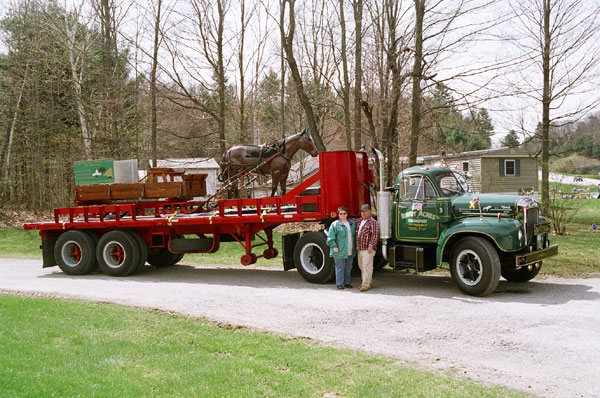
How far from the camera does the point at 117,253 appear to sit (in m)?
13.0

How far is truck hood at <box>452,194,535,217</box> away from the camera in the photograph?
30.8ft

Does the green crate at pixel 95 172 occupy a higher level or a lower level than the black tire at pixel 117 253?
higher

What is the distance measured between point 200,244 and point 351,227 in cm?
383

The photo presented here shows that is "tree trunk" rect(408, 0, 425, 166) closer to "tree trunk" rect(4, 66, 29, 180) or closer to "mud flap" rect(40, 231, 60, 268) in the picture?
"mud flap" rect(40, 231, 60, 268)

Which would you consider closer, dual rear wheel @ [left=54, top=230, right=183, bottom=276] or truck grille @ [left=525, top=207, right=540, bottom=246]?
truck grille @ [left=525, top=207, right=540, bottom=246]

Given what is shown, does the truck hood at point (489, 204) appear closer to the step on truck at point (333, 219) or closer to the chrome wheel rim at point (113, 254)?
the step on truck at point (333, 219)

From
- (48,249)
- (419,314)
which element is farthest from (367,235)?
(48,249)

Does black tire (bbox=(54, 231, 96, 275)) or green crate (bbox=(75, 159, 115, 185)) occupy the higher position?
green crate (bbox=(75, 159, 115, 185))

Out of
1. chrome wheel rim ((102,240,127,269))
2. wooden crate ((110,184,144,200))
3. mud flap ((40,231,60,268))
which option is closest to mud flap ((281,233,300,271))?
wooden crate ((110,184,144,200))

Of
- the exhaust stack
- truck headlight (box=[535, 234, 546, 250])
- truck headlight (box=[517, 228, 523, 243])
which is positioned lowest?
truck headlight (box=[535, 234, 546, 250])

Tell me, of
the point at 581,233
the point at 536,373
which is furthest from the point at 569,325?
the point at 581,233

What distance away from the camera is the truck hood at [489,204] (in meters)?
9.38

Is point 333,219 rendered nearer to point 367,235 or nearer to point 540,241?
point 367,235


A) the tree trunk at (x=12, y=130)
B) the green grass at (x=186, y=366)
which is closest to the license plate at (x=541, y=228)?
the green grass at (x=186, y=366)
